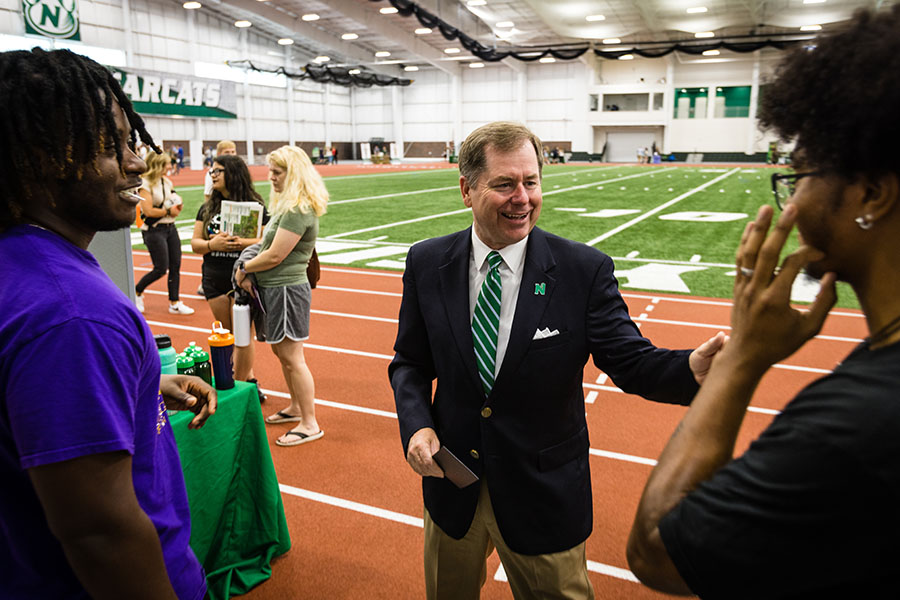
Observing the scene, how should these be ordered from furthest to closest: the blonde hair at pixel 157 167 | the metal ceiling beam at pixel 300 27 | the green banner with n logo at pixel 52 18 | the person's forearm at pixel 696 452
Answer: the metal ceiling beam at pixel 300 27, the green banner with n logo at pixel 52 18, the blonde hair at pixel 157 167, the person's forearm at pixel 696 452

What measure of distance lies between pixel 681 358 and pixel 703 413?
93cm

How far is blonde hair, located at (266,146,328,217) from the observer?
4.68 meters

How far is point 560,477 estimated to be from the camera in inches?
88.7

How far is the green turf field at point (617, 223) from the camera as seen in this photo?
10695 mm

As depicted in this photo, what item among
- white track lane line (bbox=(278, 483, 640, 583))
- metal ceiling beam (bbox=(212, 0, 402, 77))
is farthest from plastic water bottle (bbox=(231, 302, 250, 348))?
metal ceiling beam (bbox=(212, 0, 402, 77))

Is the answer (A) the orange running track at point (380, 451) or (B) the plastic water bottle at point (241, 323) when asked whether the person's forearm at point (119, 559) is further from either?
(B) the plastic water bottle at point (241, 323)

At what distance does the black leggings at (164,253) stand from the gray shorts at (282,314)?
428 centimetres

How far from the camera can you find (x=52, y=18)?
31.5m

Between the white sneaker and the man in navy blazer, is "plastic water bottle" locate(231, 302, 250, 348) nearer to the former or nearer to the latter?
the man in navy blazer

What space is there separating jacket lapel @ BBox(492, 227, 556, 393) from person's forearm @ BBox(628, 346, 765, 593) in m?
1.01

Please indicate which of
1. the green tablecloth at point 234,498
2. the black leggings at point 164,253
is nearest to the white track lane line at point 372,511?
the green tablecloth at point 234,498

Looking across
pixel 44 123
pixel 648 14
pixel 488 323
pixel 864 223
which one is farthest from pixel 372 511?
pixel 648 14

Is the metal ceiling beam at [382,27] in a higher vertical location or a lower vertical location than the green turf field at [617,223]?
higher

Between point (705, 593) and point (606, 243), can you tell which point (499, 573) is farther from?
point (606, 243)
